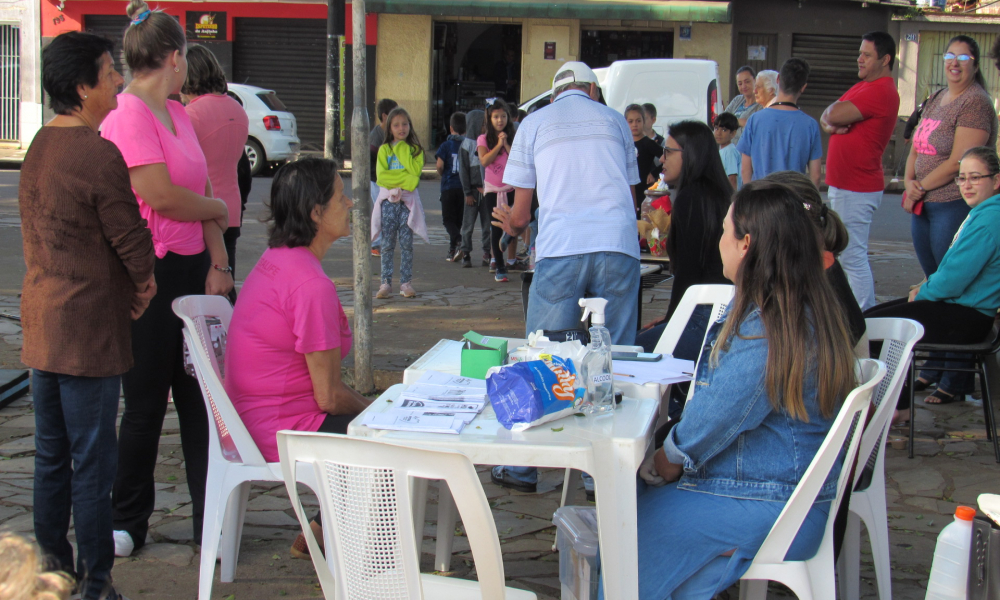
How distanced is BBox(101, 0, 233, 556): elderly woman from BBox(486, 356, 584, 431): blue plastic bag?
1.42 metres

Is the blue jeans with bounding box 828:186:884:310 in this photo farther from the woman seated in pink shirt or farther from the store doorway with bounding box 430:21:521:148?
the store doorway with bounding box 430:21:521:148

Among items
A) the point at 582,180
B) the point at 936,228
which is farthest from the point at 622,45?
the point at 582,180

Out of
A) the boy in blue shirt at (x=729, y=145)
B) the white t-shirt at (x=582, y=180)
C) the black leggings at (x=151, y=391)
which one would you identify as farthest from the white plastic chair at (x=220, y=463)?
the boy in blue shirt at (x=729, y=145)

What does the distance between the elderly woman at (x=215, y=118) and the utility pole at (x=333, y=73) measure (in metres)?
4.57

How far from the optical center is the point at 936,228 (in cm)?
541

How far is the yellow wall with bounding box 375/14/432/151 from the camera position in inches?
783

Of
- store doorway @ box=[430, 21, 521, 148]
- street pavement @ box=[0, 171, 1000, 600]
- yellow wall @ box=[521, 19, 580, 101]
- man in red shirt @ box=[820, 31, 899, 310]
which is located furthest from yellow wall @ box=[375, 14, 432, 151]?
man in red shirt @ box=[820, 31, 899, 310]

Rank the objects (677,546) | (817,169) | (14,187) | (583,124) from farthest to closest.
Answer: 1. (14,187)
2. (817,169)
3. (583,124)
4. (677,546)

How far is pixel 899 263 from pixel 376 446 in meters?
8.80

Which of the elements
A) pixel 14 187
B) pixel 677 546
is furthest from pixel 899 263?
pixel 14 187

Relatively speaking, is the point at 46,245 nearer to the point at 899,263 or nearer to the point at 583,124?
the point at 583,124

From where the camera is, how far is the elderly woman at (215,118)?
12.2 feet

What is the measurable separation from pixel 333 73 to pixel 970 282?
27.7 ft

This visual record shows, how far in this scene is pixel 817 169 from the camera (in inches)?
249
